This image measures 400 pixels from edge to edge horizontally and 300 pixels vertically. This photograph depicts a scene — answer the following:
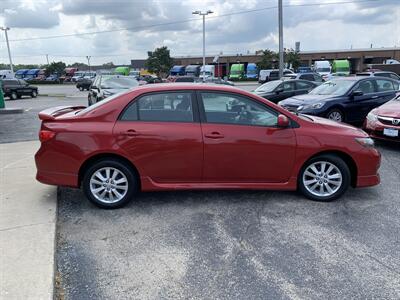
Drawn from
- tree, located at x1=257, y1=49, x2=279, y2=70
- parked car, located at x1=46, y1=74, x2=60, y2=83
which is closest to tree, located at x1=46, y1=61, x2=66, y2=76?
parked car, located at x1=46, y1=74, x2=60, y2=83

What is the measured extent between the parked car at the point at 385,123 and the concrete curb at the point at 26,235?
634cm

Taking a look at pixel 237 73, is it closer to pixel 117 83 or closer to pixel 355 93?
pixel 117 83

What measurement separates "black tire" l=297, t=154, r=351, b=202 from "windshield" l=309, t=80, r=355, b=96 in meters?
5.97

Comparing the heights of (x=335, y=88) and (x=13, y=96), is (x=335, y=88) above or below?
above

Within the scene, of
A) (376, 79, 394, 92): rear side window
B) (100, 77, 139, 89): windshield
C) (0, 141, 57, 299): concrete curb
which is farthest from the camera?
(100, 77, 139, 89): windshield

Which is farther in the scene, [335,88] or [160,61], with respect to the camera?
[160,61]

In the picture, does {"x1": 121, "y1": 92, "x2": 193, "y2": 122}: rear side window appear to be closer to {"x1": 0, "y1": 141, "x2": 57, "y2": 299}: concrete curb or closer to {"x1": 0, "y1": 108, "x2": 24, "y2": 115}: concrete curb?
{"x1": 0, "y1": 141, "x2": 57, "y2": 299}: concrete curb

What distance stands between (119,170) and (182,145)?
834mm

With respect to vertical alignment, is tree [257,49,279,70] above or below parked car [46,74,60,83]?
above

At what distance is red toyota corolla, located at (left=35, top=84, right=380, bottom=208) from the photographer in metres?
4.58

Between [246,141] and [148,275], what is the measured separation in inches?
81.9

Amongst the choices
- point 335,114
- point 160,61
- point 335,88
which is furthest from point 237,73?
point 335,114

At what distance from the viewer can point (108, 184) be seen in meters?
4.66

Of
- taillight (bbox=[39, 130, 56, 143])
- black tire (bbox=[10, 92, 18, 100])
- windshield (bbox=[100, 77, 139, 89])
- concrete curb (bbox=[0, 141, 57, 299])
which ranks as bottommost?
black tire (bbox=[10, 92, 18, 100])
